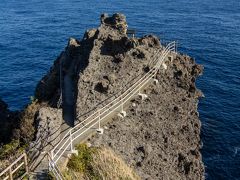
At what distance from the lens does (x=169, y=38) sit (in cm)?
8350

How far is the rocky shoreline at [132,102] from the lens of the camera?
29609 millimetres

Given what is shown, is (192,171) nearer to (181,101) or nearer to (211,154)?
(181,101)

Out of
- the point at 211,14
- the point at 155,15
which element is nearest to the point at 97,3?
the point at 155,15

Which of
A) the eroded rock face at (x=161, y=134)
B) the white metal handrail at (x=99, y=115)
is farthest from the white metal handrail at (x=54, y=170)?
the eroded rock face at (x=161, y=134)

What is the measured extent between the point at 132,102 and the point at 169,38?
169 feet

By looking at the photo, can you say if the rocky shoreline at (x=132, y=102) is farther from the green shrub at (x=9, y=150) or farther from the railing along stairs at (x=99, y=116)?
the green shrub at (x=9, y=150)

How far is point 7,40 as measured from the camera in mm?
85812

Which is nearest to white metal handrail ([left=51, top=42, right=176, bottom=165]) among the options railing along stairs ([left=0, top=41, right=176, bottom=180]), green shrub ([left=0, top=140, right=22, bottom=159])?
railing along stairs ([left=0, top=41, right=176, bottom=180])

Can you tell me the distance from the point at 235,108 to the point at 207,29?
133 feet

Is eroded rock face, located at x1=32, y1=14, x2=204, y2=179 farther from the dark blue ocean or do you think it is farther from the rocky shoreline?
the dark blue ocean

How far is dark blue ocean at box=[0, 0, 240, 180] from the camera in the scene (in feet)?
171

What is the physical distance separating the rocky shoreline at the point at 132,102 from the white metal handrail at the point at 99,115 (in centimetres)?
67

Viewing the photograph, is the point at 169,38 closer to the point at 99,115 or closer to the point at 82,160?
the point at 99,115

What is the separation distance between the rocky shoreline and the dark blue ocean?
1137cm
